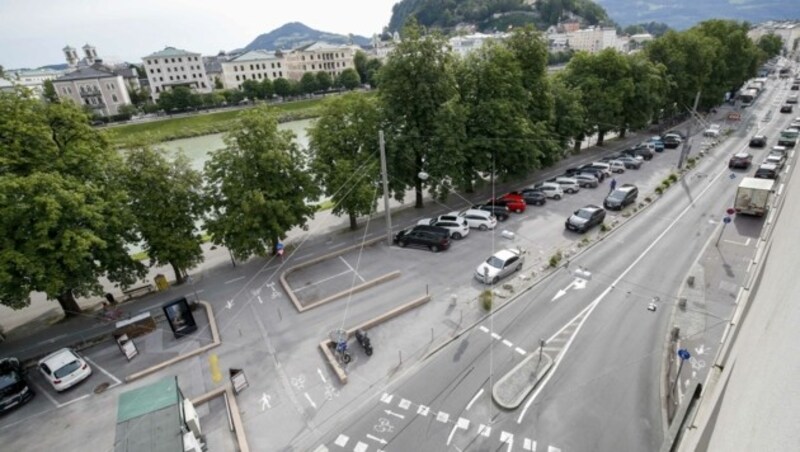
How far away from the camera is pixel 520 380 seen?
49.3ft

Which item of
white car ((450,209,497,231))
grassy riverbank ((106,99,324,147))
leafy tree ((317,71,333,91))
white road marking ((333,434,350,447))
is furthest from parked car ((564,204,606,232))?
leafy tree ((317,71,333,91))

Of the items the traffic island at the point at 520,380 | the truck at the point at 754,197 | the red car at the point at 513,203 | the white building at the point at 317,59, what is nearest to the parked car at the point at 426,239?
the red car at the point at 513,203

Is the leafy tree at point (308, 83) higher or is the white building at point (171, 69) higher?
the white building at point (171, 69)

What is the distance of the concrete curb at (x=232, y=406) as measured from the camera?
13449 millimetres

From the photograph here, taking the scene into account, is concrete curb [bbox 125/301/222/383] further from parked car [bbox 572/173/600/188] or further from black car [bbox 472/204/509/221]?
parked car [bbox 572/173/600/188]

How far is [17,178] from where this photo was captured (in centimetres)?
1727

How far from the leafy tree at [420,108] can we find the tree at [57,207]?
1718 cm

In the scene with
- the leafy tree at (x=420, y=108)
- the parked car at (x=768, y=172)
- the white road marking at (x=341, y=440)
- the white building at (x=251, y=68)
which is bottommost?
the white road marking at (x=341, y=440)

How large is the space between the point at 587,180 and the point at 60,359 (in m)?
37.2

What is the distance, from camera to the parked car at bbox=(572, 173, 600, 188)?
34500 millimetres

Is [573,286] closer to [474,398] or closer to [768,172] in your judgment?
[474,398]

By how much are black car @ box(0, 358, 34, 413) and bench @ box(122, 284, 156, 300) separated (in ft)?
22.4

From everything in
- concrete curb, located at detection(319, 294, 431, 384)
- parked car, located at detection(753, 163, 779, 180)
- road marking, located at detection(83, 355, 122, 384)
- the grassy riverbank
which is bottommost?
road marking, located at detection(83, 355, 122, 384)

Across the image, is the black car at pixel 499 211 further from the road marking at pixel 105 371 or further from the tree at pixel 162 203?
the road marking at pixel 105 371
